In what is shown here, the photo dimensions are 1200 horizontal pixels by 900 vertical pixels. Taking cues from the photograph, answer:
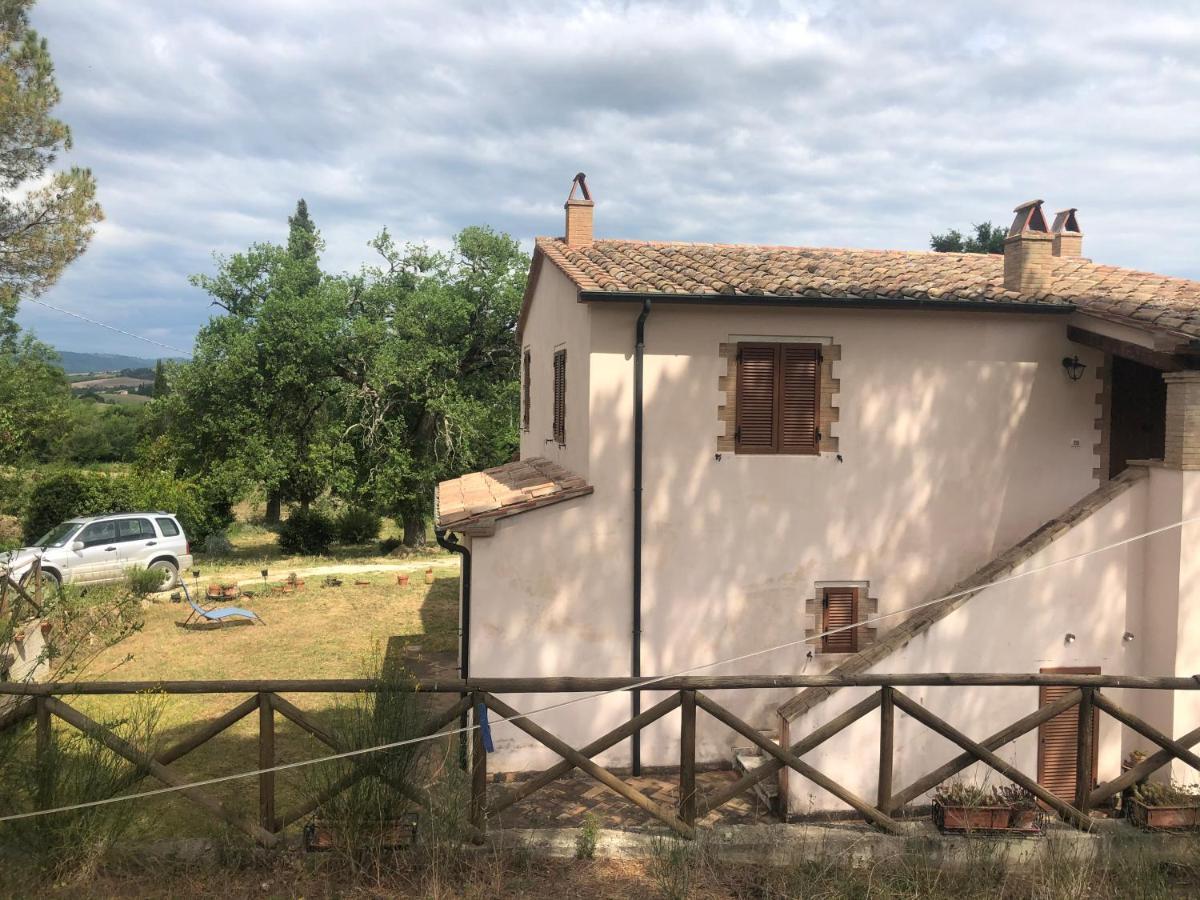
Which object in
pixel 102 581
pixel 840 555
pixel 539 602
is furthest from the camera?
pixel 102 581

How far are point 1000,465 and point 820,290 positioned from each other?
9.88 ft

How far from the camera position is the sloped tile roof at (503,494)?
8.66 metres

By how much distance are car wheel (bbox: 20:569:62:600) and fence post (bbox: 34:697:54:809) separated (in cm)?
871

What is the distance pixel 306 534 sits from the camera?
25266 mm

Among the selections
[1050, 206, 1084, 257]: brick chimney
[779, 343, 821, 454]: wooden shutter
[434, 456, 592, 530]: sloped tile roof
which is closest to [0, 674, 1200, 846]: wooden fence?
[434, 456, 592, 530]: sloped tile roof

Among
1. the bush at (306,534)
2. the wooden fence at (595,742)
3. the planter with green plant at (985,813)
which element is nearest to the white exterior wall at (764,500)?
the planter with green plant at (985,813)

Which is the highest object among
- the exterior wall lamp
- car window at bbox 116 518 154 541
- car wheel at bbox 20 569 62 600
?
the exterior wall lamp

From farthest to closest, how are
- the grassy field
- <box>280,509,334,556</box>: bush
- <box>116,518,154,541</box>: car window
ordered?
1. <box>280,509,334,556</box>: bush
2. <box>116,518,154,541</box>: car window
3. the grassy field

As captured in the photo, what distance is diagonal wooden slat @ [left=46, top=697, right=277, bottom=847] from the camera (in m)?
4.95

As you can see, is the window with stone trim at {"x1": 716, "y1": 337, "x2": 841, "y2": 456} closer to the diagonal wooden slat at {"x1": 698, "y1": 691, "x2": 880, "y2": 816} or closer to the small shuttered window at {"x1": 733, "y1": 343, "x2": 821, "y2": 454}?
the small shuttered window at {"x1": 733, "y1": 343, "x2": 821, "y2": 454}

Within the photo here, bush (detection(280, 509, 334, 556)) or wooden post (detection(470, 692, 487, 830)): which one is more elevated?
wooden post (detection(470, 692, 487, 830))

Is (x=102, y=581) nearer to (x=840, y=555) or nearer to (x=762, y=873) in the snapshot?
(x=840, y=555)

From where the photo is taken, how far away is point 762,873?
5168mm

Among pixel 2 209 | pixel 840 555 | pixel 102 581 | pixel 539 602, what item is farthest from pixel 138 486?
pixel 840 555
